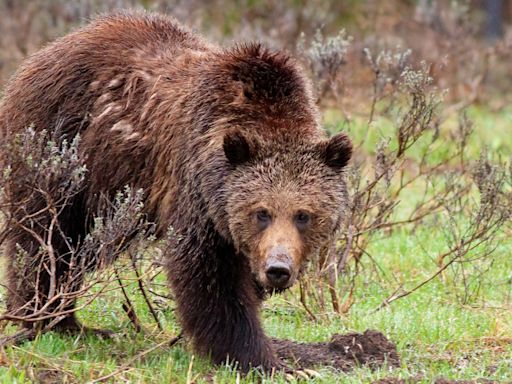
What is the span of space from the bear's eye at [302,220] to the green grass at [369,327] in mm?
795

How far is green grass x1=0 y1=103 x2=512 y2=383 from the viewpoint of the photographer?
554cm

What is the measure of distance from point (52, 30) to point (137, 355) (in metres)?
8.87

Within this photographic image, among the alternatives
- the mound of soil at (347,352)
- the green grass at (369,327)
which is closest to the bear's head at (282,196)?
the mound of soil at (347,352)

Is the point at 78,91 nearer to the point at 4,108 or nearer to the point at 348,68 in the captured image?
the point at 4,108

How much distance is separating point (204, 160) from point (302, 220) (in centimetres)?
66

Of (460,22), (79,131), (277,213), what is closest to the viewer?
(277,213)

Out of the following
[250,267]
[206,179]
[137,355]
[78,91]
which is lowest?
[137,355]

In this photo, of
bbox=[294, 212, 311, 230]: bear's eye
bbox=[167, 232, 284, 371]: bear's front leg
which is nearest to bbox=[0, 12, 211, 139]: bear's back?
bbox=[167, 232, 284, 371]: bear's front leg

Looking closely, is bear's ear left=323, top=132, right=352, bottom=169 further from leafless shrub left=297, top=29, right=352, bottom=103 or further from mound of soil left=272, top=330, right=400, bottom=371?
leafless shrub left=297, top=29, right=352, bottom=103

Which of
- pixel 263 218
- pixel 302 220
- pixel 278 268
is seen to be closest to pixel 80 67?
pixel 263 218

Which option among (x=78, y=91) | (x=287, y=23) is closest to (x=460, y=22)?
(x=287, y=23)

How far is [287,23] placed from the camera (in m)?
14.6

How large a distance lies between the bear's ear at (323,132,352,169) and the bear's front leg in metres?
0.74

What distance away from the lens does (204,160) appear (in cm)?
591
